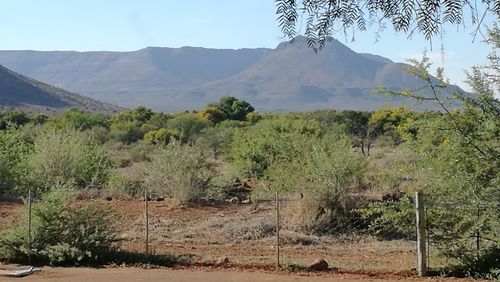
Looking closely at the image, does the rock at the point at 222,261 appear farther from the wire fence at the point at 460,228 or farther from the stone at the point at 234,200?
the stone at the point at 234,200

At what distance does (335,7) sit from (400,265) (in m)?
9.60

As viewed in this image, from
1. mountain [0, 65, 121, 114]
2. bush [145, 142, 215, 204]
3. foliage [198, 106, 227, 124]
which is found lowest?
bush [145, 142, 215, 204]

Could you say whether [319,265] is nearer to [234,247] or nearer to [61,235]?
[234,247]

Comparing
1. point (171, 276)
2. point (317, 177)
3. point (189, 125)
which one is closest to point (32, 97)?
point (189, 125)

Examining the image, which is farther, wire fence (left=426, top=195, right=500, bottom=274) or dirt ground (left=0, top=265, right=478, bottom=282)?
dirt ground (left=0, top=265, right=478, bottom=282)

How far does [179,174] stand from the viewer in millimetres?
23172

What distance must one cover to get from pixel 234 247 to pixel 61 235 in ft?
13.5

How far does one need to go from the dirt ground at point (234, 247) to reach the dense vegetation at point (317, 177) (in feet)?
2.41

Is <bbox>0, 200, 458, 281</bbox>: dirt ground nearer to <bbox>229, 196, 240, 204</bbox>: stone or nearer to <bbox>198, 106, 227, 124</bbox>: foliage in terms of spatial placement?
<bbox>229, 196, 240, 204</bbox>: stone

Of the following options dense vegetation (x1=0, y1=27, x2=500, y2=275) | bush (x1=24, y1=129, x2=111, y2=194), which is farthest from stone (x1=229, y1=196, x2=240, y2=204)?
bush (x1=24, y1=129, x2=111, y2=194)

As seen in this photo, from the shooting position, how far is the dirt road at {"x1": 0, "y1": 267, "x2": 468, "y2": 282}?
12969mm

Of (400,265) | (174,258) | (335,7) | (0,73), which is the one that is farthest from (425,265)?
(0,73)

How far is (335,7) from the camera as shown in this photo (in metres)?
5.83

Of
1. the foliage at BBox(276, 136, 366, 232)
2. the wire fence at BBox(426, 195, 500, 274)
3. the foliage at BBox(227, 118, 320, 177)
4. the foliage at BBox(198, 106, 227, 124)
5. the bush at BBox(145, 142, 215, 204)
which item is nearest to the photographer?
the wire fence at BBox(426, 195, 500, 274)
